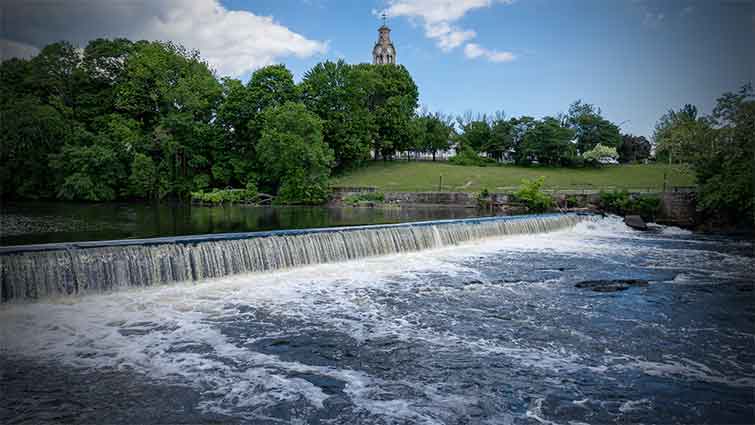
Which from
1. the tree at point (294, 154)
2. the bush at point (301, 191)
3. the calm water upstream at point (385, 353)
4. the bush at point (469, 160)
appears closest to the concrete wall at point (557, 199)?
the bush at point (301, 191)

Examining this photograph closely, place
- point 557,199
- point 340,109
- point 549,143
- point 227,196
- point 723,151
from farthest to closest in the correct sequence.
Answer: point 549,143
point 340,109
point 227,196
point 557,199
point 723,151

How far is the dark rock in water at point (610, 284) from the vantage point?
480 inches

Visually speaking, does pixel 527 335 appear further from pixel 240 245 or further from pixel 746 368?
pixel 240 245

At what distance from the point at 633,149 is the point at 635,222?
56.6 metres

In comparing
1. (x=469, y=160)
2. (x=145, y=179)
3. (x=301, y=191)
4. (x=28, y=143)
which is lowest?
(x=301, y=191)

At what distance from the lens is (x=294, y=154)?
3984cm

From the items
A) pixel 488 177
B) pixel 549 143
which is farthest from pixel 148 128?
pixel 549 143

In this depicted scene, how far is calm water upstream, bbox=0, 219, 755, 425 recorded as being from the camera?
5.74m

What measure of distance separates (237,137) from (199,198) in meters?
9.03

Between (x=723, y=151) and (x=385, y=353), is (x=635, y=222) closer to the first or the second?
(x=723, y=151)

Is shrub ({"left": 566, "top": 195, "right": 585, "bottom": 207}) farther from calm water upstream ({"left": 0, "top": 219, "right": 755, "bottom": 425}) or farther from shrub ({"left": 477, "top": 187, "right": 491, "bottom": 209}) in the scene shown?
calm water upstream ({"left": 0, "top": 219, "right": 755, "bottom": 425})

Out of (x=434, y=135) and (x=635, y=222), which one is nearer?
(x=635, y=222)

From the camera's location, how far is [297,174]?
4006cm

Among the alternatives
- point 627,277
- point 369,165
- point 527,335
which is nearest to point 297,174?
point 369,165
